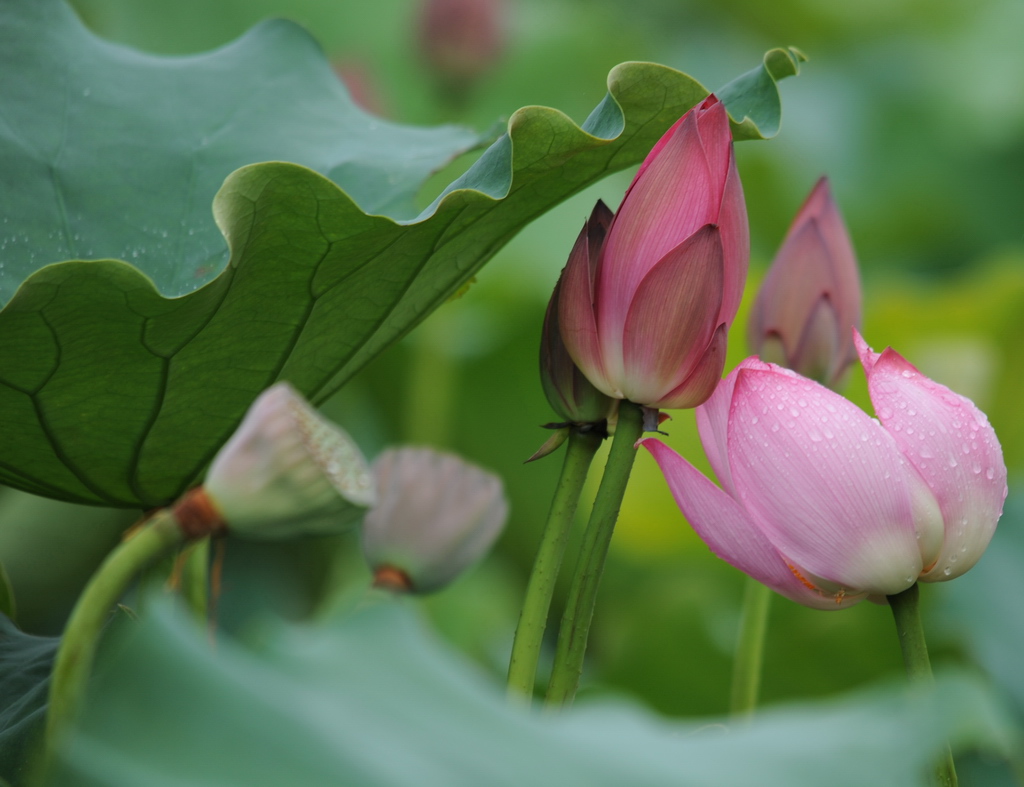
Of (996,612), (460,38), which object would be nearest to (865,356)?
(996,612)

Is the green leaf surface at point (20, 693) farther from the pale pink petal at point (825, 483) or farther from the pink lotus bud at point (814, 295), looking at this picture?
the pink lotus bud at point (814, 295)

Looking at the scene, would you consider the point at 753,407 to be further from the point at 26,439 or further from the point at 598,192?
the point at 598,192

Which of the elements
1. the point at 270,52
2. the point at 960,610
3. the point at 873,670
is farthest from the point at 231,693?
the point at 873,670

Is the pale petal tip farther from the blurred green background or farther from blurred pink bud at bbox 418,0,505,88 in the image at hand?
blurred pink bud at bbox 418,0,505,88

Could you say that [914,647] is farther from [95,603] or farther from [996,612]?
[996,612]

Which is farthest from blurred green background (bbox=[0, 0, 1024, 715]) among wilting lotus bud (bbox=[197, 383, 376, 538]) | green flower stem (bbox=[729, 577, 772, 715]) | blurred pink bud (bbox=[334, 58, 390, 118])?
wilting lotus bud (bbox=[197, 383, 376, 538])
